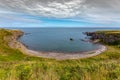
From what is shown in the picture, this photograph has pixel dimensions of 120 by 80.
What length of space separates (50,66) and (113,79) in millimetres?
3672

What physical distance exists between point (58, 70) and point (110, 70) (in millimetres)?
3018

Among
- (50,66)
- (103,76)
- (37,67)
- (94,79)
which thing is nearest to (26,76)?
(37,67)

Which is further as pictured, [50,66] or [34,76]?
[50,66]

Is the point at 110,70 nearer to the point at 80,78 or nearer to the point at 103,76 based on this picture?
the point at 103,76

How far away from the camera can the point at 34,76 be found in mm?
8547

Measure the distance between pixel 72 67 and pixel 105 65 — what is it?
2.11 m

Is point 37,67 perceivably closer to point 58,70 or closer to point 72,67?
point 58,70

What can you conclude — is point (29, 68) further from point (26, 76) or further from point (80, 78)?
point (80, 78)

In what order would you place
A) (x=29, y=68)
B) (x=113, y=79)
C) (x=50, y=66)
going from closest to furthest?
(x=113, y=79) → (x=29, y=68) → (x=50, y=66)

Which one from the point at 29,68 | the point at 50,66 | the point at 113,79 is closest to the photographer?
the point at 113,79

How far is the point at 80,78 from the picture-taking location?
341 inches

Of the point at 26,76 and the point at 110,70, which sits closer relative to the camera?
the point at 26,76

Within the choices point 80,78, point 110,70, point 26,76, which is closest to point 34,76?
point 26,76

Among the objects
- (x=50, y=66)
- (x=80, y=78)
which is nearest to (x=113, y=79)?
(x=80, y=78)
